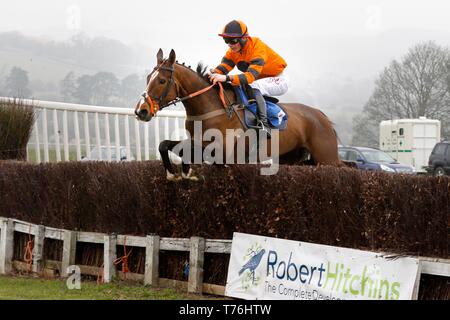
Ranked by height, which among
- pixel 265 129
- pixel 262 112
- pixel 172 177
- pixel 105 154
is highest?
pixel 262 112

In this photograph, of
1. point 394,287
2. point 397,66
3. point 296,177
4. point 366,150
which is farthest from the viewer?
point 397,66

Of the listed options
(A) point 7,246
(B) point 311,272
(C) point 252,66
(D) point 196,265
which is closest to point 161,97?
(C) point 252,66

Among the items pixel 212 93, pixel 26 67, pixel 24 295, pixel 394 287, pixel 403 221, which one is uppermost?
pixel 26 67

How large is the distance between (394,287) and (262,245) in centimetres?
181

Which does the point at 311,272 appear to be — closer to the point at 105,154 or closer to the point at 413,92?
the point at 105,154

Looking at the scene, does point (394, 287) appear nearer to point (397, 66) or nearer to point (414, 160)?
point (414, 160)

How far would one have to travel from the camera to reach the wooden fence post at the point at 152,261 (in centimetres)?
905

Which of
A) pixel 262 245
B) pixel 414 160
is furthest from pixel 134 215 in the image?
pixel 414 160

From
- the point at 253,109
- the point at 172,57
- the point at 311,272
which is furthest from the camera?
the point at 253,109

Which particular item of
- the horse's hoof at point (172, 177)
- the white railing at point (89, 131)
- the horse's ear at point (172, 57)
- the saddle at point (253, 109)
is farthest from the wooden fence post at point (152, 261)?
the white railing at point (89, 131)

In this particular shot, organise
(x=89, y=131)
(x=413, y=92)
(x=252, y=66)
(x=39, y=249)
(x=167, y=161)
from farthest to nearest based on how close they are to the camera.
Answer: (x=413, y=92) → (x=89, y=131) → (x=39, y=249) → (x=252, y=66) → (x=167, y=161)

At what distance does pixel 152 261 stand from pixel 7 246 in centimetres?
311

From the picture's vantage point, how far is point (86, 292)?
8.86 m

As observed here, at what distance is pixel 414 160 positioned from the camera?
122 feet
